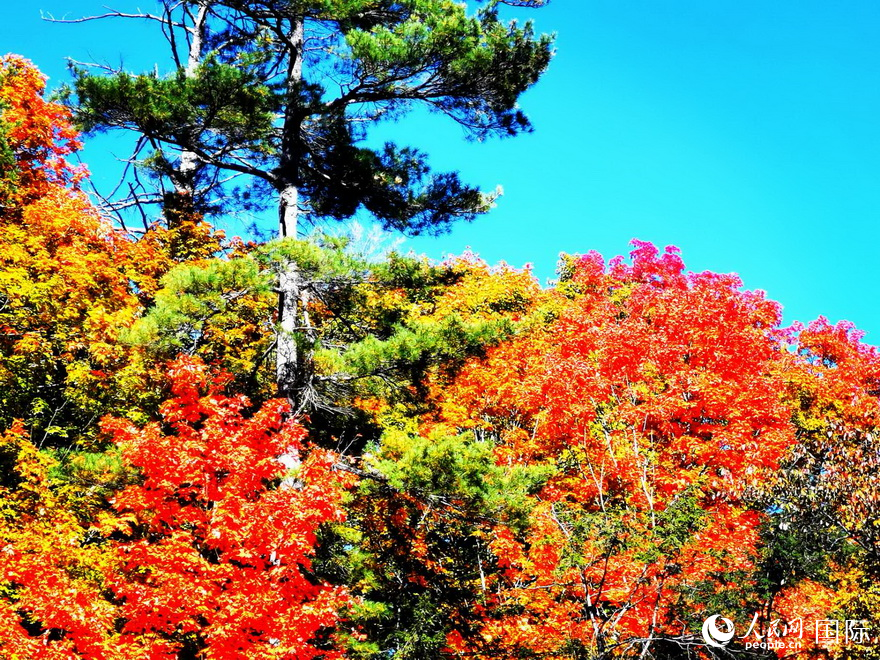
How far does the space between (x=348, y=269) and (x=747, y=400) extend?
12074mm

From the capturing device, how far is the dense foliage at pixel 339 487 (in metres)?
9.85

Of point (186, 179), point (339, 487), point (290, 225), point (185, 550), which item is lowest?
point (185, 550)

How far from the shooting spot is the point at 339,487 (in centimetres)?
1148

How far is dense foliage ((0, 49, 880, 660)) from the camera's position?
985 cm

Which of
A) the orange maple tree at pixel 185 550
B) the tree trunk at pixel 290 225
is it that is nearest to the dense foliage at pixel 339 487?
the orange maple tree at pixel 185 550

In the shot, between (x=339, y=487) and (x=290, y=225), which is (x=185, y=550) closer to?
(x=339, y=487)

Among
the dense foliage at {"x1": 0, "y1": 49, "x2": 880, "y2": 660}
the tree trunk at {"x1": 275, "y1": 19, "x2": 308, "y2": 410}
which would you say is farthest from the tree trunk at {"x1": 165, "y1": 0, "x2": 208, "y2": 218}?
the tree trunk at {"x1": 275, "y1": 19, "x2": 308, "y2": 410}

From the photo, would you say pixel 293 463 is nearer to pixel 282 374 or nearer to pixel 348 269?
pixel 282 374

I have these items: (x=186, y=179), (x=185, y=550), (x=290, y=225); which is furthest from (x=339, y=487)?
(x=186, y=179)

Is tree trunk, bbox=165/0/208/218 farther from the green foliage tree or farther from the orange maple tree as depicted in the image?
the orange maple tree

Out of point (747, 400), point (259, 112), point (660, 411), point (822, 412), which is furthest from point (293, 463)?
point (822, 412)

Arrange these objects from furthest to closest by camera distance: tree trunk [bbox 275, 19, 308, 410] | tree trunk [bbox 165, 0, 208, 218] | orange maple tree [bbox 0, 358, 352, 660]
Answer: tree trunk [bbox 165, 0, 208, 218], tree trunk [bbox 275, 19, 308, 410], orange maple tree [bbox 0, 358, 352, 660]

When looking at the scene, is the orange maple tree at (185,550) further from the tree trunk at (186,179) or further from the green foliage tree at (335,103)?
the tree trunk at (186,179)

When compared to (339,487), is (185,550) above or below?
below
